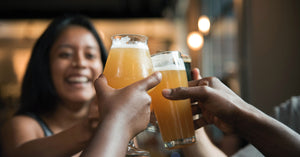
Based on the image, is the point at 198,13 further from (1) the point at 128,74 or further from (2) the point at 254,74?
(1) the point at 128,74

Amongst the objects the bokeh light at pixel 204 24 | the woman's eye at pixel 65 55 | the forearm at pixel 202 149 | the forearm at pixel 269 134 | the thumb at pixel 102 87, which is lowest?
the forearm at pixel 202 149

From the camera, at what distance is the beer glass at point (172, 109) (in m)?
1.10

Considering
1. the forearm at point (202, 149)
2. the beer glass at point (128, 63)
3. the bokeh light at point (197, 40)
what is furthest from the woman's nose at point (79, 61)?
the bokeh light at point (197, 40)

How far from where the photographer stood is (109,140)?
732 millimetres

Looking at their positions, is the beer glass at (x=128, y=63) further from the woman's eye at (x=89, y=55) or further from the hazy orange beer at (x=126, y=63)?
the woman's eye at (x=89, y=55)

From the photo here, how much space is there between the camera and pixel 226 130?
1107mm

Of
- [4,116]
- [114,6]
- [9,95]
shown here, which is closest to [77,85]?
[4,116]

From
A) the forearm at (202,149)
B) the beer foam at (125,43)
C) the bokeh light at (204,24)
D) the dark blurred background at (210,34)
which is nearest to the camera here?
the beer foam at (125,43)

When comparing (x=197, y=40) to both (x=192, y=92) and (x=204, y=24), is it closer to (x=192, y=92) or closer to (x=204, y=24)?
(x=204, y=24)

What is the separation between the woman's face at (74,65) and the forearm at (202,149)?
1.01 meters

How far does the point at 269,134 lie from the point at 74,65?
1.47 metres

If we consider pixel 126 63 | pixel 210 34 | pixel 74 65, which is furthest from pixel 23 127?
pixel 210 34

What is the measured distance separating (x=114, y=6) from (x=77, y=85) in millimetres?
6983

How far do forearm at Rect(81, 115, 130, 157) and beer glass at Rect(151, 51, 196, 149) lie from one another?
359mm
